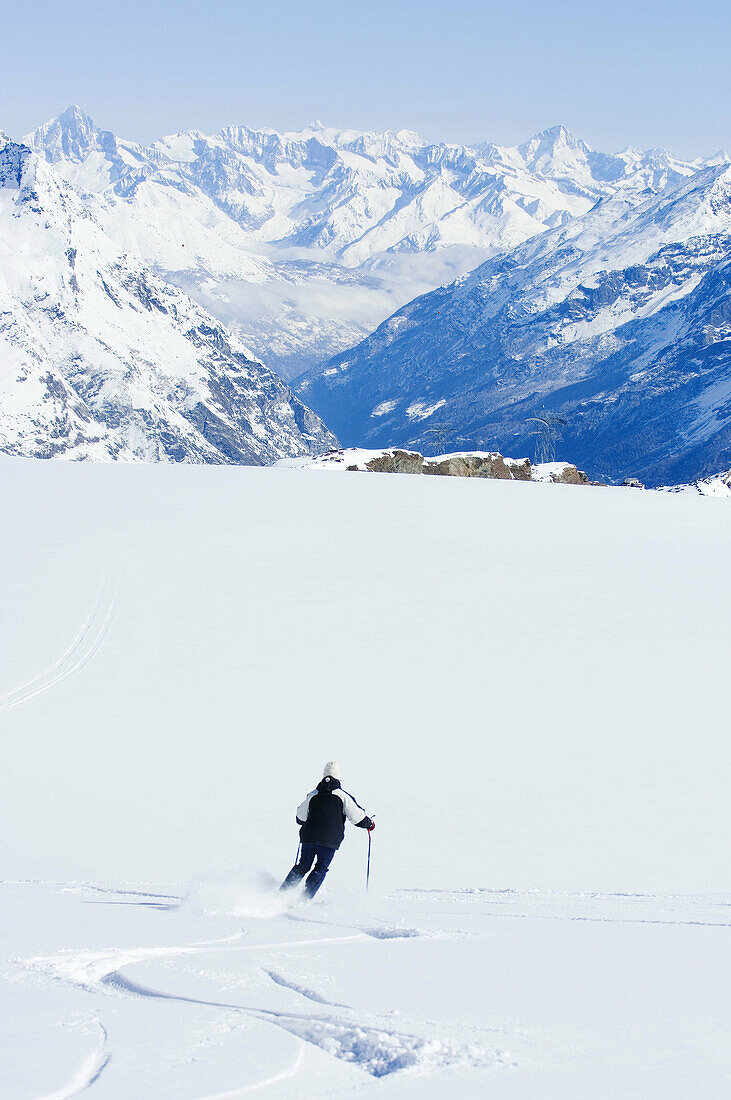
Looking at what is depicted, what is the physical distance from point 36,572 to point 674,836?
19940 mm

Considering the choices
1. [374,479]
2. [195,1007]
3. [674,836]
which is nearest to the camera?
[195,1007]

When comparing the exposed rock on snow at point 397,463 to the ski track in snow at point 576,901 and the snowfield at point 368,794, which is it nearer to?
the snowfield at point 368,794

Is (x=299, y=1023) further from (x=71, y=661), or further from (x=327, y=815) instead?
(x=71, y=661)

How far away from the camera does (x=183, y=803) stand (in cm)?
1428

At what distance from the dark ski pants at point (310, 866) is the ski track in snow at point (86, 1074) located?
4.62 m

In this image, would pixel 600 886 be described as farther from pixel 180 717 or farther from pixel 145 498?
pixel 145 498

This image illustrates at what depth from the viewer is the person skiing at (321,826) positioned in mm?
9898

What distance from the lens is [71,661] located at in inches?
834

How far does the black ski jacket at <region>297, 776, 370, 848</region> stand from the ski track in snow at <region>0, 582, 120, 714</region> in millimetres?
10571

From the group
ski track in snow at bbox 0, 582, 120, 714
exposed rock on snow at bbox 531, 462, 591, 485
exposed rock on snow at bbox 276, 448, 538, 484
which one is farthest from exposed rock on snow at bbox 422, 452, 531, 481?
ski track in snow at bbox 0, 582, 120, 714

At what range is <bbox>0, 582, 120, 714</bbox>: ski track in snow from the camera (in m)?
19.5

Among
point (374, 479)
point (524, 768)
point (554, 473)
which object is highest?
point (554, 473)

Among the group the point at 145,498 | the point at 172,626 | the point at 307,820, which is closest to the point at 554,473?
the point at 145,498

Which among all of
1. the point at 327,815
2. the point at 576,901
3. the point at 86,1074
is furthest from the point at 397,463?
the point at 86,1074
